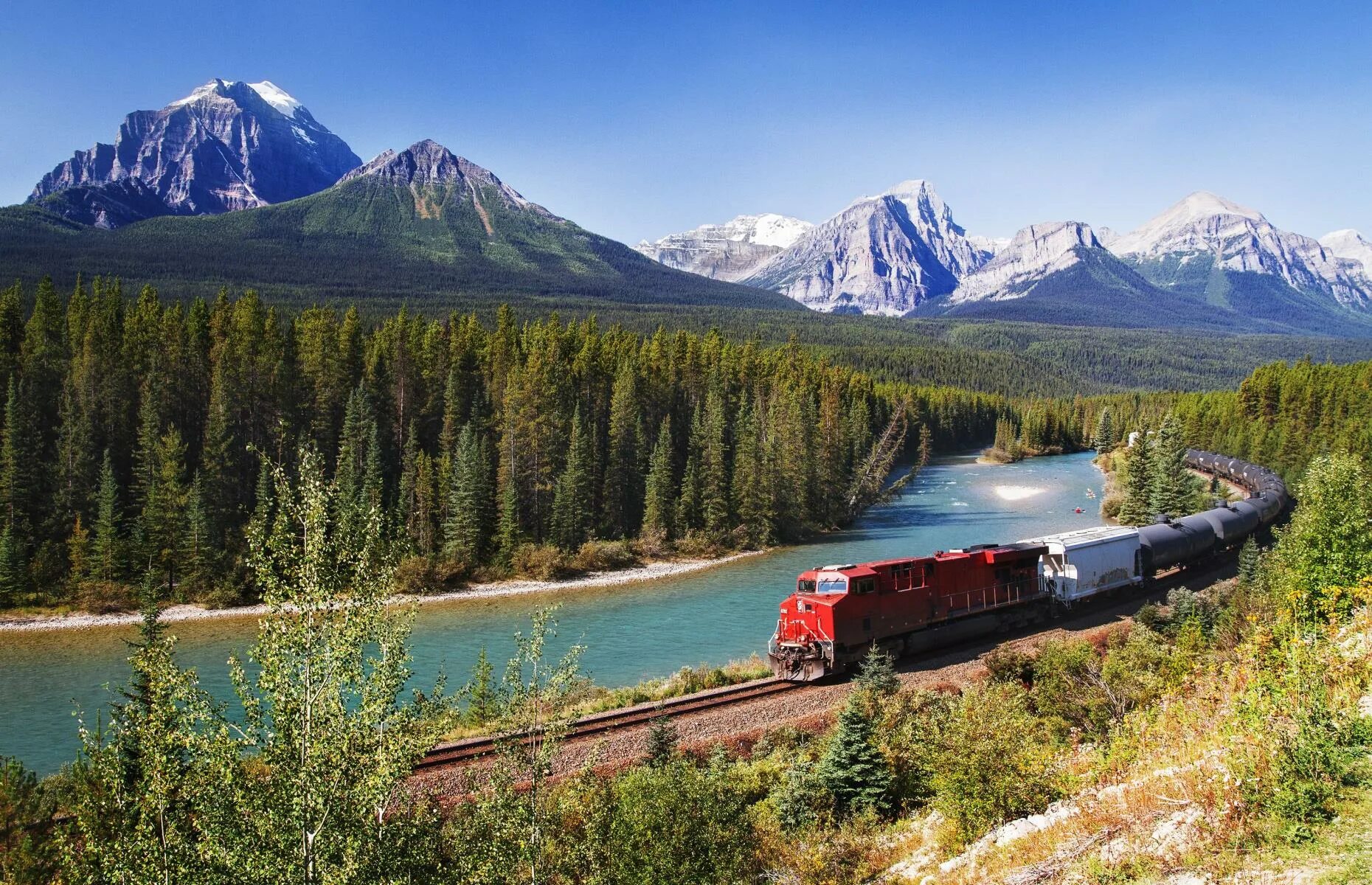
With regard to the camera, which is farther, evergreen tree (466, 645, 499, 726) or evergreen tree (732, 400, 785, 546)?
evergreen tree (732, 400, 785, 546)

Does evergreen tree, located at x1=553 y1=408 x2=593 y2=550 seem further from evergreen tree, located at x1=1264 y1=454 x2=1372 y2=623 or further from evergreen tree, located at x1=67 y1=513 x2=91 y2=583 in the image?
evergreen tree, located at x1=1264 y1=454 x2=1372 y2=623

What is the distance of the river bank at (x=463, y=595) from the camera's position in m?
48.4

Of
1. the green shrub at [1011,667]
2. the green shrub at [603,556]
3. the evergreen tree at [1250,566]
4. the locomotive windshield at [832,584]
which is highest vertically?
the locomotive windshield at [832,584]

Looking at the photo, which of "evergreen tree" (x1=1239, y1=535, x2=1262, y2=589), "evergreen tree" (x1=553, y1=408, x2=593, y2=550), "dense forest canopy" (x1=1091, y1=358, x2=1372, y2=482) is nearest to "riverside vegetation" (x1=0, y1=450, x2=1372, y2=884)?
"evergreen tree" (x1=1239, y1=535, x2=1262, y2=589)

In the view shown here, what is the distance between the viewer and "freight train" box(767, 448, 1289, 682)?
102ft

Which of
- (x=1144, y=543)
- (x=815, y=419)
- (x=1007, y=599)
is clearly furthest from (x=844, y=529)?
(x=1007, y=599)

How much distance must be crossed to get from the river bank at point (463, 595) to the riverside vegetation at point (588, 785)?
26.9m

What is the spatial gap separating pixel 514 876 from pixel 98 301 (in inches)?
2735

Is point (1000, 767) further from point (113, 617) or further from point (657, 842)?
point (113, 617)

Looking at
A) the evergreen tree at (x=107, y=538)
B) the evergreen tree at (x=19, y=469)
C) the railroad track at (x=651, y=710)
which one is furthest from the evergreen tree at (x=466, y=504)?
the railroad track at (x=651, y=710)

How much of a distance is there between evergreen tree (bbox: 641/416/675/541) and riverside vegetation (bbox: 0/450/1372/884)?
46745 mm

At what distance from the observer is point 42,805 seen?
19344 mm

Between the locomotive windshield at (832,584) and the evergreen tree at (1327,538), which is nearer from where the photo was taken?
the locomotive windshield at (832,584)

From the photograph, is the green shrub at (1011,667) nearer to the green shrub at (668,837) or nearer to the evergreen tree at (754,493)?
the green shrub at (668,837)
